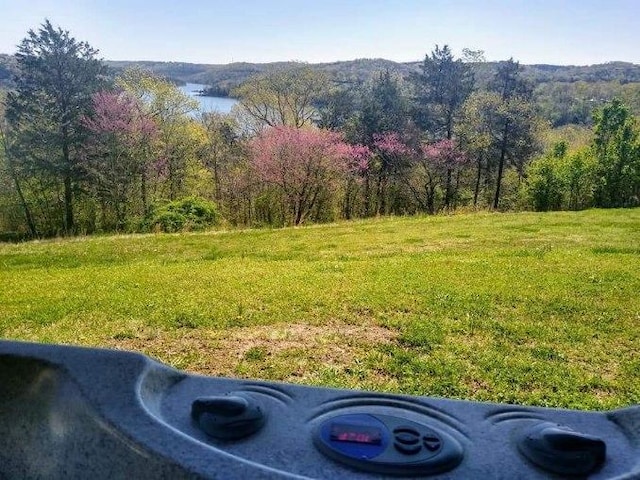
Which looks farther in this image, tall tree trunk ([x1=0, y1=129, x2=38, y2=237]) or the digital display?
tall tree trunk ([x1=0, y1=129, x2=38, y2=237])

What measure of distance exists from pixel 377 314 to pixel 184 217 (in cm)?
1512

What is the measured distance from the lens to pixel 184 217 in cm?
1953

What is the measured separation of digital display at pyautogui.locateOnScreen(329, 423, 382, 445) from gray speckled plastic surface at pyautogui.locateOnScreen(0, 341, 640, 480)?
2.7 inches

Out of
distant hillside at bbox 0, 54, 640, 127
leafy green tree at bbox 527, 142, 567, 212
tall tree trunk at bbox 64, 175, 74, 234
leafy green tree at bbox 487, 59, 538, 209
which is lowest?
tall tree trunk at bbox 64, 175, 74, 234

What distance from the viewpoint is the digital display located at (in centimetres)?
132

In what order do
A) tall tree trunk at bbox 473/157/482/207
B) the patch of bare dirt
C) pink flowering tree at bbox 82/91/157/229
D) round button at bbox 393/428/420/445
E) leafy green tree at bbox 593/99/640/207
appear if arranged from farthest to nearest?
tall tree trunk at bbox 473/157/482/207, pink flowering tree at bbox 82/91/157/229, leafy green tree at bbox 593/99/640/207, the patch of bare dirt, round button at bbox 393/428/420/445

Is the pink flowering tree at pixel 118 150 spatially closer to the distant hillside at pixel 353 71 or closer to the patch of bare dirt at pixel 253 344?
the distant hillside at pixel 353 71

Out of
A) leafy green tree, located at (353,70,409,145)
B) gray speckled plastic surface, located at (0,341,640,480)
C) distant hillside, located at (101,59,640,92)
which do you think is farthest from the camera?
distant hillside, located at (101,59,640,92)

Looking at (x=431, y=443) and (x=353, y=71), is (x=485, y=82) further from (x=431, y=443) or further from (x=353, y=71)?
(x=431, y=443)

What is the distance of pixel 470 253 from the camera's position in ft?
30.5

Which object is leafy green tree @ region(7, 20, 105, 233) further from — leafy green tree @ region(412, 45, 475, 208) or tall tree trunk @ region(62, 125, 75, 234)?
leafy green tree @ region(412, 45, 475, 208)

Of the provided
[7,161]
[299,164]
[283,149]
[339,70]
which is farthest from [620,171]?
[339,70]

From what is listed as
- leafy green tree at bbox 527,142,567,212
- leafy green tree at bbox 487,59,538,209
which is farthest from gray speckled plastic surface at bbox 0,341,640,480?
leafy green tree at bbox 487,59,538,209

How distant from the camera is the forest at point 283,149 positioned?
24234mm
